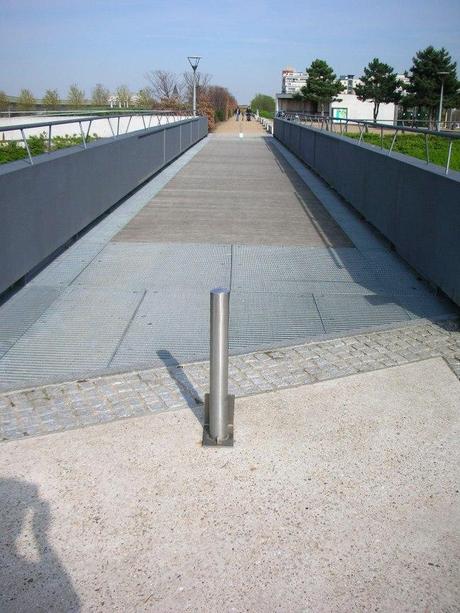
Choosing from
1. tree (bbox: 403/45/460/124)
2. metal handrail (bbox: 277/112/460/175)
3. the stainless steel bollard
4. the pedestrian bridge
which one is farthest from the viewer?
tree (bbox: 403/45/460/124)

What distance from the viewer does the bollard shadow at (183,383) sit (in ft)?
14.2

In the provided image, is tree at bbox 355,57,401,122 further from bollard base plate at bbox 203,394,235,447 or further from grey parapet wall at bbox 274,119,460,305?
bollard base plate at bbox 203,394,235,447

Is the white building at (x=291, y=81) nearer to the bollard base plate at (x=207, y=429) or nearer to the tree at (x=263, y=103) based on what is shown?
the tree at (x=263, y=103)

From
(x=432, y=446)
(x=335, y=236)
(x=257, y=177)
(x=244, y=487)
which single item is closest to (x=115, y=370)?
(x=244, y=487)

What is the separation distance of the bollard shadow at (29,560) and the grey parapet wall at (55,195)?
3079mm

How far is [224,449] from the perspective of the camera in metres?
3.86

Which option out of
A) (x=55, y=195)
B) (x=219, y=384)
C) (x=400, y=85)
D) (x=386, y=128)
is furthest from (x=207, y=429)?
(x=400, y=85)

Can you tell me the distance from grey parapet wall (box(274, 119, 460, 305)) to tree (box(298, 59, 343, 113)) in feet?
286

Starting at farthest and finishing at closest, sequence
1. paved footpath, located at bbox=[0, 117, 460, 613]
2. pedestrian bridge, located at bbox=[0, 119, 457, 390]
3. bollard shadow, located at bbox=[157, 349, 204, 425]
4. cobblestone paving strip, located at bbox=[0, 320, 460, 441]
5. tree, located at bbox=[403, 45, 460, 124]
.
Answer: tree, located at bbox=[403, 45, 460, 124] → pedestrian bridge, located at bbox=[0, 119, 457, 390] → bollard shadow, located at bbox=[157, 349, 204, 425] → cobblestone paving strip, located at bbox=[0, 320, 460, 441] → paved footpath, located at bbox=[0, 117, 460, 613]

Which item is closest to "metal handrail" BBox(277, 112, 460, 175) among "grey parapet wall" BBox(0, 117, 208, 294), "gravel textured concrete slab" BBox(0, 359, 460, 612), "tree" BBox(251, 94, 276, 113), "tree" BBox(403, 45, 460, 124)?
"gravel textured concrete slab" BBox(0, 359, 460, 612)

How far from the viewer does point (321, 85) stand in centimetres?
9469

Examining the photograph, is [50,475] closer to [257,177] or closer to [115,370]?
[115,370]

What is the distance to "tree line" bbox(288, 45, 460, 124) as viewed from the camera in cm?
8050

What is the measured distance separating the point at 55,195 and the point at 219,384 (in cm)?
468
